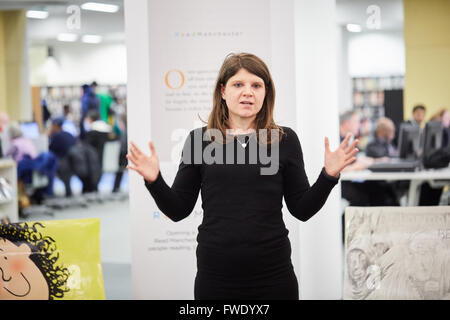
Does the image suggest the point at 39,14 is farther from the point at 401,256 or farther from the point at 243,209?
the point at 243,209

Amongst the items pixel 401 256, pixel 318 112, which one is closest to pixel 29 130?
pixel 318 112

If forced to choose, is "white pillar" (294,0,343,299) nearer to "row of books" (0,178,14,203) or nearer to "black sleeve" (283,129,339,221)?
"black sleeve" (283,129,339,221)

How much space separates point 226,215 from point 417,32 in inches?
284

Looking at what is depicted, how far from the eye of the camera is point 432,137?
18.4ft

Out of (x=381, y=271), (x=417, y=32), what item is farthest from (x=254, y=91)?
(x=417, y=32)

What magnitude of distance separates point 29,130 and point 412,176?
5.95 m

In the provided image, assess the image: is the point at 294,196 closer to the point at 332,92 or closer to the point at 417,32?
the point at 332,92

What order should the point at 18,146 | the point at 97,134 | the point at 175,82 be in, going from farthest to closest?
the point at 97,134 < the point at 18,146 < the point at 175,82

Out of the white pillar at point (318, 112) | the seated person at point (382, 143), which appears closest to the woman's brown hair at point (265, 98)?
the white pillar at point (318, 112)

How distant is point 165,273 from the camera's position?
327 centimetres

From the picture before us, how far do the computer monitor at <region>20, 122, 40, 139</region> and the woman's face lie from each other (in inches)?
293

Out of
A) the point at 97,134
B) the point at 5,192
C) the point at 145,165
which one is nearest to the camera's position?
the point at 145,165
